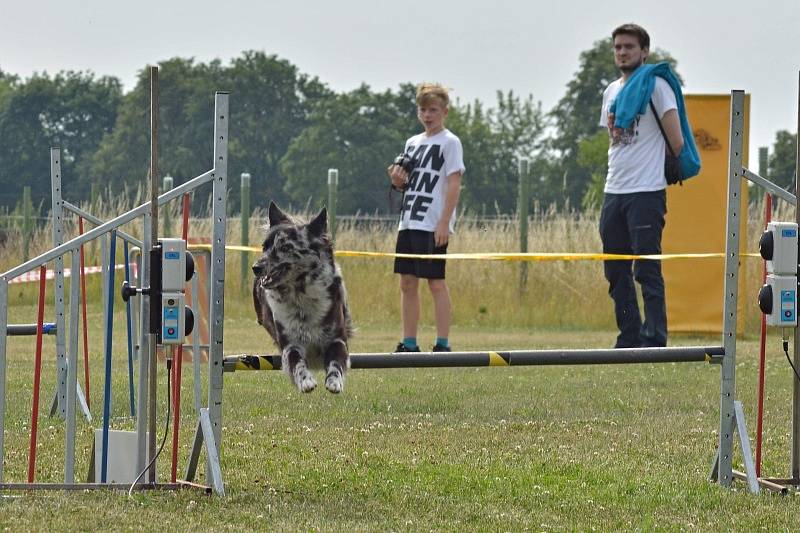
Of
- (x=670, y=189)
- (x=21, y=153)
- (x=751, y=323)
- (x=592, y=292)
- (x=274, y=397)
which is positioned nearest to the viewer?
(x=274, y=397)

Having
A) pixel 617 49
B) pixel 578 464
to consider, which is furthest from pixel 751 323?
pixel 578 464

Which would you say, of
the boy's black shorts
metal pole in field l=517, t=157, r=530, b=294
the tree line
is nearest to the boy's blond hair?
the boy's black shorts

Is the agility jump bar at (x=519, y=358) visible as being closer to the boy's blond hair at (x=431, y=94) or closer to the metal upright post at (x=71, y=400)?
the metal upright post at (x=71, y=400)

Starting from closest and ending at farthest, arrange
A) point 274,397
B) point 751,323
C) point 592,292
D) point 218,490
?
point 218,490 < point 274,397 < point 751,323 < point 592,292

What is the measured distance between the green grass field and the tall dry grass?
223 inches

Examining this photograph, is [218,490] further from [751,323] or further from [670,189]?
[751,323]

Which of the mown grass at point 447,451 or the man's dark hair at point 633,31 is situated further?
the man's dark hair at point 633,31

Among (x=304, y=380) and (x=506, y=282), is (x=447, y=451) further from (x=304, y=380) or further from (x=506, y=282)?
(x=506, y=282)

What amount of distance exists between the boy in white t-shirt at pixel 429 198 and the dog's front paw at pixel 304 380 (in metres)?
2.80

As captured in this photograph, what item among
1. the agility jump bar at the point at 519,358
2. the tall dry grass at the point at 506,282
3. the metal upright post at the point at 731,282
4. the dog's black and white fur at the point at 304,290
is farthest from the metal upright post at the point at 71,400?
the tall dry grass at the point at 506,282

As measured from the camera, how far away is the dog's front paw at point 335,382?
600cm

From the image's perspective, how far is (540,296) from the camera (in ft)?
57.0

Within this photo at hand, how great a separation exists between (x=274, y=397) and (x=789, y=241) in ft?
14.0

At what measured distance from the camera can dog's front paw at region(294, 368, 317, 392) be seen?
5945 mm
